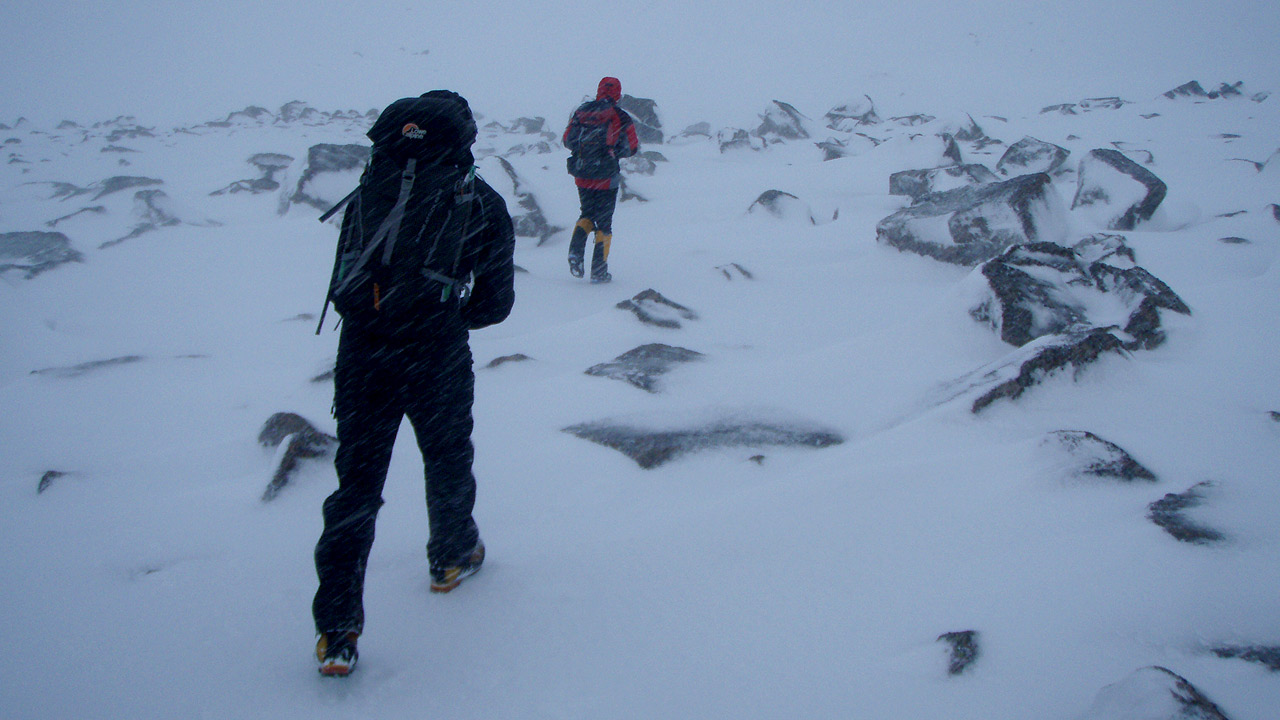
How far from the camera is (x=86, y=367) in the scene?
17.0 feet

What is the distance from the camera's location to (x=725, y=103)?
1043 inches

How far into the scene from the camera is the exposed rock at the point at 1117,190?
703 centimetres

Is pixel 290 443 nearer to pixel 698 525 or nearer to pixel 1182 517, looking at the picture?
pixel 698 525

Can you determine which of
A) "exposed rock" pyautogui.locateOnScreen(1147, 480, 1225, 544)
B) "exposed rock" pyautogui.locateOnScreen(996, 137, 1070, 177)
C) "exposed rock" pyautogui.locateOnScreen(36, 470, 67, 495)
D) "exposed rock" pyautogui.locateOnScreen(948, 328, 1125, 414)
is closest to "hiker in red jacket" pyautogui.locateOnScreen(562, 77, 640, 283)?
"exposed rock" pyautogui.locateOnScreen(948, 328, 1125, 414)

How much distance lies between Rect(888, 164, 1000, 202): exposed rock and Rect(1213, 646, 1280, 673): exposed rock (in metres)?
8.19

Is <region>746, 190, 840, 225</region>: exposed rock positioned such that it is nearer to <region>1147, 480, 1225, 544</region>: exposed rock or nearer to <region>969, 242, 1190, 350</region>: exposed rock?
<region>969, 242, 1190, 350</region>: exposed rock

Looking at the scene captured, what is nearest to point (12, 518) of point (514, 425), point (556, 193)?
point (514, 425)

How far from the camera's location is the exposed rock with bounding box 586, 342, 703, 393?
4.18m

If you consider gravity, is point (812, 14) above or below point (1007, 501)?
above

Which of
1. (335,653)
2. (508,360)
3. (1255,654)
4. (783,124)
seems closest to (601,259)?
(508,360)

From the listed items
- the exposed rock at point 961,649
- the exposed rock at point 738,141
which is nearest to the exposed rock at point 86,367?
the exposed rock at point 961,649

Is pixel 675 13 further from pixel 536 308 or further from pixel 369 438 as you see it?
pixel 369 438

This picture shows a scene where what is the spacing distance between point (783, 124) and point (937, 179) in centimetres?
936

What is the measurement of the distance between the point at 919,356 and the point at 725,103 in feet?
82.1
